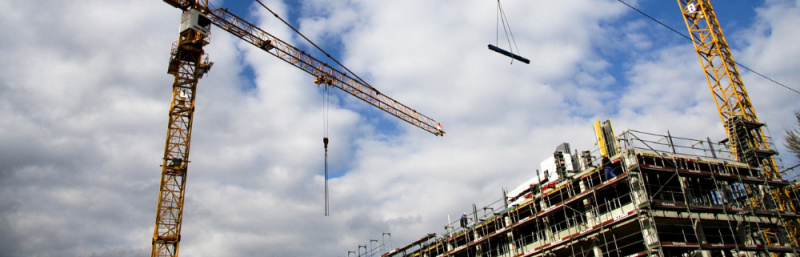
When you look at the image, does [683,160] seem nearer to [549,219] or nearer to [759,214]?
[759,214]

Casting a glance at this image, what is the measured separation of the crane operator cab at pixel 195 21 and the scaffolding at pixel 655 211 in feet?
99.0

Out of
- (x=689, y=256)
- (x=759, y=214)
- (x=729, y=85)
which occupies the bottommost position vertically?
(x=689, y=256)

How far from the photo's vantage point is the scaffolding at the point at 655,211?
29828mm

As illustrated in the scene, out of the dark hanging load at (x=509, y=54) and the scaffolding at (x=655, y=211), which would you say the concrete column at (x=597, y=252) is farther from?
the dark hanging load at (x=509, y=54)

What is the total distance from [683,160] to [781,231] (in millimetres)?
7868

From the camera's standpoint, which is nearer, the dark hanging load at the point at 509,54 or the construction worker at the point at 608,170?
the construction worker at the point at 608,170

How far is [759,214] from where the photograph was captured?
3316cm

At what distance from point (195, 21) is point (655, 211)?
128 ft

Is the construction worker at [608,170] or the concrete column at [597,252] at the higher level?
the construction worker at [608,170]

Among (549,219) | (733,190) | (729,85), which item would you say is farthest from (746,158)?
(549,219)

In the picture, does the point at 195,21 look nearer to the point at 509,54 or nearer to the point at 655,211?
the point at 509,54

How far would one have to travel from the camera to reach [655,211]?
2923 centimetres

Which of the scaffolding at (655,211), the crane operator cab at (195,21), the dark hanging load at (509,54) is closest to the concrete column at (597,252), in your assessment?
the scaffolding at (655,211)

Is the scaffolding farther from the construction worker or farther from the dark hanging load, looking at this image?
the dark hanging load
